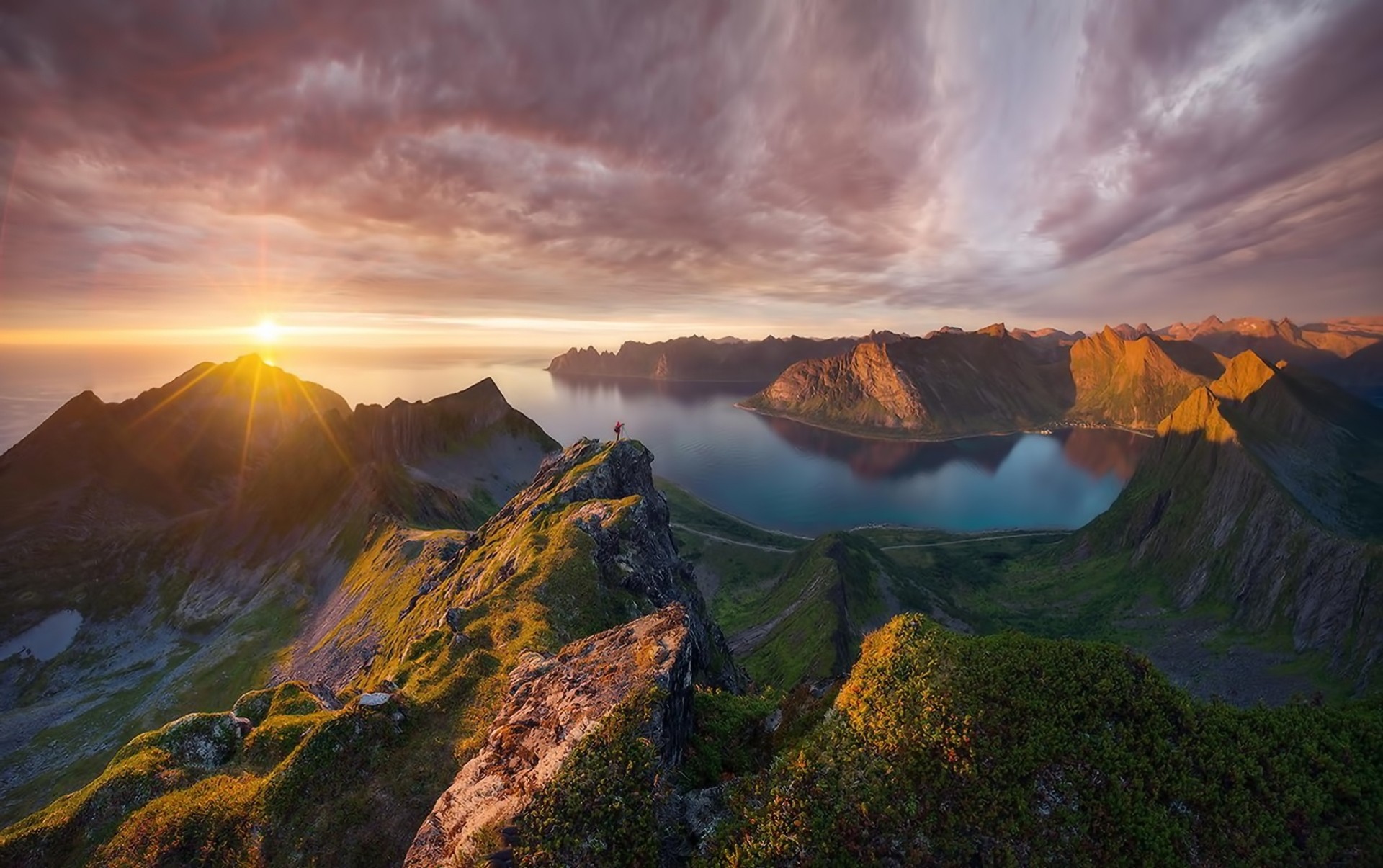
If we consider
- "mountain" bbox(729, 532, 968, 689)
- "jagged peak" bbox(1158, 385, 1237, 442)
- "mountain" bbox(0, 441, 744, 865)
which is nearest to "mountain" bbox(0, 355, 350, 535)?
"mountain" bbox(729, 532, 968, 689)

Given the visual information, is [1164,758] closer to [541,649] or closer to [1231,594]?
[541,649]

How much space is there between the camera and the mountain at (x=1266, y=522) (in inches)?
3044

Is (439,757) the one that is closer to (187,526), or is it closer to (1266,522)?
(1266,522)

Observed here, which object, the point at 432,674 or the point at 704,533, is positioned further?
the point at 704,533

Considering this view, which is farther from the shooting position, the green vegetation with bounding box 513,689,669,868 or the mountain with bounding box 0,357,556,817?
the mountain with bounding box 0,357,556,817

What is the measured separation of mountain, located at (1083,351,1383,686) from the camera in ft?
254

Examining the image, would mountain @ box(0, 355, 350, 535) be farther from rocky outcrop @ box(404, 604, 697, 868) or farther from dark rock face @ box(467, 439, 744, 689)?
rocky outcrop @ box(404, 604, 697, 868)

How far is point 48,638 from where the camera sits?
99.2 meters

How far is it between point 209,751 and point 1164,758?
3961 cm

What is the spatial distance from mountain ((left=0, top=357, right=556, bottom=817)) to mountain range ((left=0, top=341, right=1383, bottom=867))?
88 centimetres

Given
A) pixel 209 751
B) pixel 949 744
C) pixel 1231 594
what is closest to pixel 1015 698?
pixel 949 744

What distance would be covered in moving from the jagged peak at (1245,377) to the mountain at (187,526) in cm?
24388

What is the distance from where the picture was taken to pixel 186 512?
482 ft

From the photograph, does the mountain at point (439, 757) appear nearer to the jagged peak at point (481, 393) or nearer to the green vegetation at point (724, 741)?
the green vegetation at point (724, 741)
